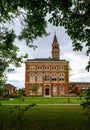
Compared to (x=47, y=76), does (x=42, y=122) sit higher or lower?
lower

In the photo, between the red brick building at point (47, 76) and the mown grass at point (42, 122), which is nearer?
the mown grass at point (42, 122)

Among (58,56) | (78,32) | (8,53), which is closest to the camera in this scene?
(78,32)

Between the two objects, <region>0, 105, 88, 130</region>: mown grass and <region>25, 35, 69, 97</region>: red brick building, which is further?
<region>25, 35, 69, 97</region>: red brick building

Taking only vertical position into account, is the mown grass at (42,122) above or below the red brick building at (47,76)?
below

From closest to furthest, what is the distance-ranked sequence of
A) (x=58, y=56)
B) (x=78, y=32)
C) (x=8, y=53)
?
(x=78, y=32) < (x=8, y=53) < (x=58, y=56)

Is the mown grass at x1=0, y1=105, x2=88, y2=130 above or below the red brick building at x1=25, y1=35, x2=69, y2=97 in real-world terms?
below

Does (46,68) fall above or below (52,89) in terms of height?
above

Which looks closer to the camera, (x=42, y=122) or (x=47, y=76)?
(x=42, y=122)

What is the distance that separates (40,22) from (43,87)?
8525 centimetres

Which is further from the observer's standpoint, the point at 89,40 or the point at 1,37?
the point at 1,37

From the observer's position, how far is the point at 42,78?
9788cm

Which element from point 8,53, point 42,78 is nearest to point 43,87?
point 42,78

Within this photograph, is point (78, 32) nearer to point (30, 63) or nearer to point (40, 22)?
point (40, 22)

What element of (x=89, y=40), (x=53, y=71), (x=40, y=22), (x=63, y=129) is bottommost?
(x=63, y=129)
